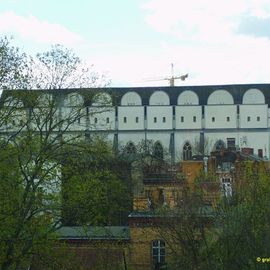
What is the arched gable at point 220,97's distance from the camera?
78.0 metres

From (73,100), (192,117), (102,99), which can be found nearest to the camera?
(102,99)

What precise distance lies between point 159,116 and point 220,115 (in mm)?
6728

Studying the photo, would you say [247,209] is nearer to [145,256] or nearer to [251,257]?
[251,257]

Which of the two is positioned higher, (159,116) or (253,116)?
(159,116)

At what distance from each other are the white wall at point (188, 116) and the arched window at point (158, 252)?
185 feet

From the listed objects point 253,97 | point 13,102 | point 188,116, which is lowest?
Result: point 13,102

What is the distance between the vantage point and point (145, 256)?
2008 centimetres

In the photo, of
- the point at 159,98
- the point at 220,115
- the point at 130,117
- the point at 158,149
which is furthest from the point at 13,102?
the point at 159,98

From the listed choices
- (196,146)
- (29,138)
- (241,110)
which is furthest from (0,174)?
(241,110)

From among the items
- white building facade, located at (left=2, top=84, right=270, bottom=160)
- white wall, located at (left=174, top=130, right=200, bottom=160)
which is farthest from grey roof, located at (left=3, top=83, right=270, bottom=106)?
white wall, located at (left=174, top=130, right=200, bottom=160)

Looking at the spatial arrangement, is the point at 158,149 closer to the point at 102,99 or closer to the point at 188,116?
the point at 188,116

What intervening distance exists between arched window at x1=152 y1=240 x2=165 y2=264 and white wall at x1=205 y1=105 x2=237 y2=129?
56433 millimetres

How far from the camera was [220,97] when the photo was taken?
257ft

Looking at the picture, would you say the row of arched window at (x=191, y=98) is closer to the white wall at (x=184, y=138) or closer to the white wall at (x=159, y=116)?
the white wall at (x=159, y=116)
